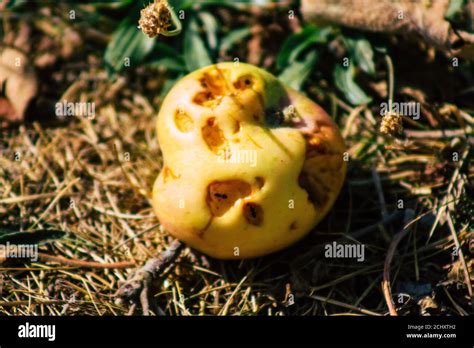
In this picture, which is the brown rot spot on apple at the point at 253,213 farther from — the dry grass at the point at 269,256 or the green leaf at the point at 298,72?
the green leaf at the point at 298,72

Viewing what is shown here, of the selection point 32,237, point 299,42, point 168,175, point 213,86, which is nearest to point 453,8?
point 299,42

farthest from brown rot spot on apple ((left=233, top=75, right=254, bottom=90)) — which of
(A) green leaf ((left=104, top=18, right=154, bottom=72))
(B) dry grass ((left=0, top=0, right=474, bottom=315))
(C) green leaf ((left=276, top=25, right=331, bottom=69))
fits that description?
(A) green leaf ((left=104, top=18, right=154, bottom=72))

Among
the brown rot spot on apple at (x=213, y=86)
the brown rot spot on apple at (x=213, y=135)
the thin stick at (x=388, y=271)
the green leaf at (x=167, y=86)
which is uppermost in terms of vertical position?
the green leaf at (x=167, y=86)

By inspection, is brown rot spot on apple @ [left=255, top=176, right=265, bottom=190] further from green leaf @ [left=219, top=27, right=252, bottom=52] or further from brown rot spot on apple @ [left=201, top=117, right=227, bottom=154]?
green leaf @ [left=219, top=27, right=252, bottom=52]

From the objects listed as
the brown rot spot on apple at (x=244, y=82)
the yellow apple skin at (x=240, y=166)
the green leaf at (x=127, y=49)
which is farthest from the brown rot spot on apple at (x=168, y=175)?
the green leaf at (x=127, y=49)

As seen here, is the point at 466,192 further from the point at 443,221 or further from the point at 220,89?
the point at 220,89

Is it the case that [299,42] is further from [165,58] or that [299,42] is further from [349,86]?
[165,58]

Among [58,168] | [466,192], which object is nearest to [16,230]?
[58,168]
